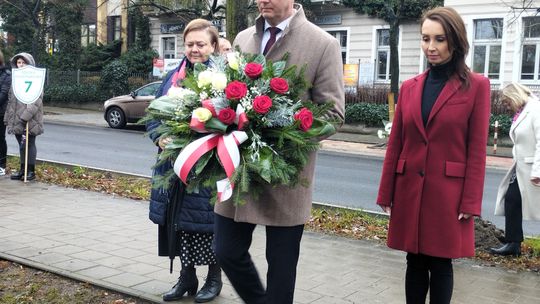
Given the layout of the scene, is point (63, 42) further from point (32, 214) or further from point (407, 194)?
point (407, 194)

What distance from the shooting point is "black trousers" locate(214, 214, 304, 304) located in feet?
10.9

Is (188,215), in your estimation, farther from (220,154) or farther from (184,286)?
(220,154)

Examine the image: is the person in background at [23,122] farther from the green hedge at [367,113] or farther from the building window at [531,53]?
the building window at [531,53]

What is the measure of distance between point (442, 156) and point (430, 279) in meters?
0.78

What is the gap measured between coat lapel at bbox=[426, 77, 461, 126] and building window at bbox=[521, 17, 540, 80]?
2184 centimetres

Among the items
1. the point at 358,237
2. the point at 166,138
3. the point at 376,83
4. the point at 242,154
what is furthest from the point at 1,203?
the point at 376,83

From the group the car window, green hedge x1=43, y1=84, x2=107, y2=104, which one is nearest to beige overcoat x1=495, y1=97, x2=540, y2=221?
the car window

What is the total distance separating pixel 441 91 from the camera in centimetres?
360

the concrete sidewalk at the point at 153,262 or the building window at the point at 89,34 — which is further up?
the building window at the point at 89,34

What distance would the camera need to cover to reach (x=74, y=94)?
3189 cm

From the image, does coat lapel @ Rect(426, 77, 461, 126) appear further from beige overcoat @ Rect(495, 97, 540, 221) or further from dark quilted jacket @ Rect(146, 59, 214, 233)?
beige overcoat @ Rect(495, 97, 540, 221)

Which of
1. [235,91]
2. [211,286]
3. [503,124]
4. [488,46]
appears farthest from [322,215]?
[488,46]

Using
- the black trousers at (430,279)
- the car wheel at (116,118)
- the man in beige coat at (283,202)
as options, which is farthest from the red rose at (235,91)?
the car wheel at (116,118)

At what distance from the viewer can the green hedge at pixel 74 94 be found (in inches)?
1248
